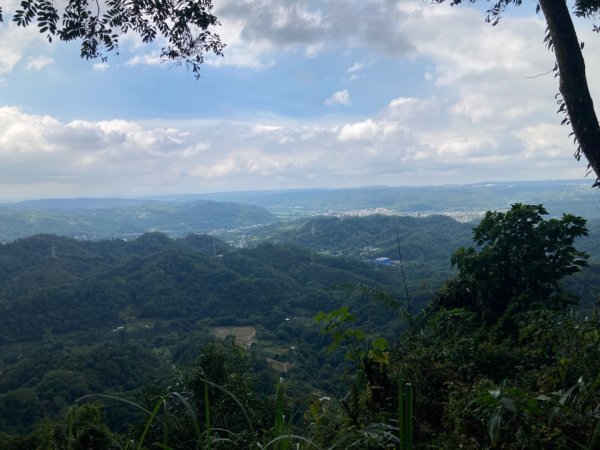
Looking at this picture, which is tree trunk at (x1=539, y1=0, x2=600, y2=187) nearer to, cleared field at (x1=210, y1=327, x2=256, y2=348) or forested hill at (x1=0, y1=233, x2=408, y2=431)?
forested hill at (x1=0, y1=233, x2=408, y2=431)

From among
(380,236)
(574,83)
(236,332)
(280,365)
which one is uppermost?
(574,83)

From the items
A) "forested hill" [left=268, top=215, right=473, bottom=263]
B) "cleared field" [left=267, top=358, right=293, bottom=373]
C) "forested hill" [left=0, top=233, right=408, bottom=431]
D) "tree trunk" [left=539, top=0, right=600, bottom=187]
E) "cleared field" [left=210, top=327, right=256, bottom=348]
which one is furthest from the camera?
"forested hill" [left=268, top=215, right=473, bottom=263]

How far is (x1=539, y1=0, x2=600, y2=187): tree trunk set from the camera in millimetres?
3180

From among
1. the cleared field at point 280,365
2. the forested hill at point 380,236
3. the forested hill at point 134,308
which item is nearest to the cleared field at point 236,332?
the forested hill at point 134,308

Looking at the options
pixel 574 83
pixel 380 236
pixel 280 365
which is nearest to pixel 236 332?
pixel 280 365

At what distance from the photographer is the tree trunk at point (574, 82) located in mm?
3180

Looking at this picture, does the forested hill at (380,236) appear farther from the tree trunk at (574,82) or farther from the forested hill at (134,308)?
the tree trunk at (574,82)

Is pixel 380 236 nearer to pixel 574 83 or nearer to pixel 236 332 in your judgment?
pixel 236 332

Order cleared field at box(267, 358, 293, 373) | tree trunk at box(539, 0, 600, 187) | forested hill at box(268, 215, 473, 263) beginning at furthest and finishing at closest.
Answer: forested hill at box(268, 215, 473, 263) < cleared field at box(267, 358, 293, 373) < tree trunk at box(539, 0, 600, 187)

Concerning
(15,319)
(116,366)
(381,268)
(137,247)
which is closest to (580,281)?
(116,366)

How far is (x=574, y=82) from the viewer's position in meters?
3.25

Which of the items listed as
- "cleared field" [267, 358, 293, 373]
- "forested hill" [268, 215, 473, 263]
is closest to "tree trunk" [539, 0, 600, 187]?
"cleared field" [267, 358, 293, 373]

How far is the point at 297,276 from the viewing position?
78812mm

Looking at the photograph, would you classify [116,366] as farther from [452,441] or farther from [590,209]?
[590,209]
